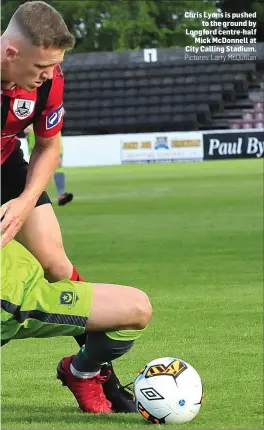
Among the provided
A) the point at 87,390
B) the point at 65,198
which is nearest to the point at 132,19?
the point at 65,198

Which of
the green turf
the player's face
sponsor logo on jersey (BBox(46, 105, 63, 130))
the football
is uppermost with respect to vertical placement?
the player's face

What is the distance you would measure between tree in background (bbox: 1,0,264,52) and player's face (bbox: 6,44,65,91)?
58256 mm

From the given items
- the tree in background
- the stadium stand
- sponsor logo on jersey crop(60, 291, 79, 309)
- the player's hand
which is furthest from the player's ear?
the tree in background

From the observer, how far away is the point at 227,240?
1447cm

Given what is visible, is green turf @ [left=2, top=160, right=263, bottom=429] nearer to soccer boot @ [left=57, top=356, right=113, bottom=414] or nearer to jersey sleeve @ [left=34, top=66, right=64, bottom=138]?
soccer boot @ [left=57, top=356, right=113, bottom=414]

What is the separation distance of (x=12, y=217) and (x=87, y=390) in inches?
39.2

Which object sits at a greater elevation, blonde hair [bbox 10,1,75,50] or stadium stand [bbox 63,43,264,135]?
blonde hair [bbox 10,1,75,50]

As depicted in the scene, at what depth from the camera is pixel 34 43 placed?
4984 mm

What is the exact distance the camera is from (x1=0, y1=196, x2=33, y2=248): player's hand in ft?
17.1

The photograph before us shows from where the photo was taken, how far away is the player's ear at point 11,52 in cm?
504

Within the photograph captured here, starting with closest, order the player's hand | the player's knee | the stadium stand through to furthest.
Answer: the player's knee
the player's hand
the stadium stand

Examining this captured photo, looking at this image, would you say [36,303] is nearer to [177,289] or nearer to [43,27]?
[43,27]

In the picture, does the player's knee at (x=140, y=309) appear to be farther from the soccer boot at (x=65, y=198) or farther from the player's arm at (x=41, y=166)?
the soccer boot at (x=65, y=198)

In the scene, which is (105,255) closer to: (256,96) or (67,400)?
(67,400)
